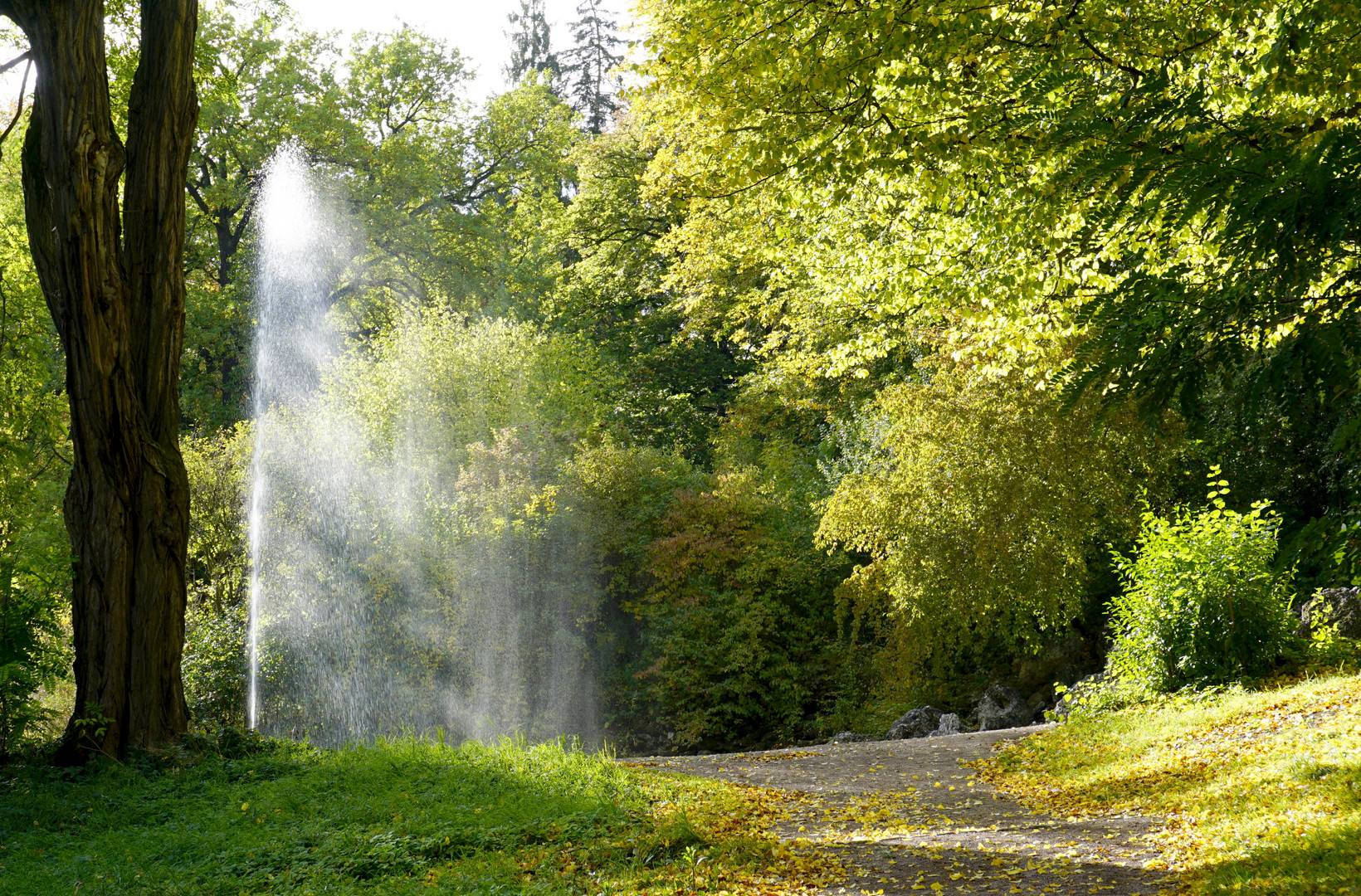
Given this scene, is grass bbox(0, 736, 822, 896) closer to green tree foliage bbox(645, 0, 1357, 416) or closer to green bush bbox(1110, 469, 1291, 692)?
green tree foliage bbox(645, 0, 1357, 416)

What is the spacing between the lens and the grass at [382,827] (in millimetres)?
4570

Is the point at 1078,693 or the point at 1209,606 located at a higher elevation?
the point at 1209,606

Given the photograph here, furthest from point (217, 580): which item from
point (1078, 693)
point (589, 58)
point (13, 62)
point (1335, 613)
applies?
point (589, 58)

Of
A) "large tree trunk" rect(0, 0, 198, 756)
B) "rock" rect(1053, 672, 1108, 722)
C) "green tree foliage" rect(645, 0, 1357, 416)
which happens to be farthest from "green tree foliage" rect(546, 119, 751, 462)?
"large tree trunk" rect(0, 0, 198, 756)

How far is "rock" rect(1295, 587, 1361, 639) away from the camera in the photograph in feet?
27.4

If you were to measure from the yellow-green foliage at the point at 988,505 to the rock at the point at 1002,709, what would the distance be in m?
0.70

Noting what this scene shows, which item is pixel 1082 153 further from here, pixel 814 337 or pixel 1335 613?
pixel 814 337

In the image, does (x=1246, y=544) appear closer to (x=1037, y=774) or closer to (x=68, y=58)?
(x=1037, y=774)

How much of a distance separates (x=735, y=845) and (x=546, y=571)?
29.5 ft

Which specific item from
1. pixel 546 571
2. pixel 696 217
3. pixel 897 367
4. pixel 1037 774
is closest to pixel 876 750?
pixel 1037 774

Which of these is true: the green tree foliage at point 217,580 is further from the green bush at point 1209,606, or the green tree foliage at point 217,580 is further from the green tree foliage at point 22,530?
the green bush at point 1209,606

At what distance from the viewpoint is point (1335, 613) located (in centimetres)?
852

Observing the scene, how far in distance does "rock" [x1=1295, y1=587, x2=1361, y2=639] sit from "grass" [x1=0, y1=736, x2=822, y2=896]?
17.5 ft

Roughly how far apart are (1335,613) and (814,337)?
696 centimetres
